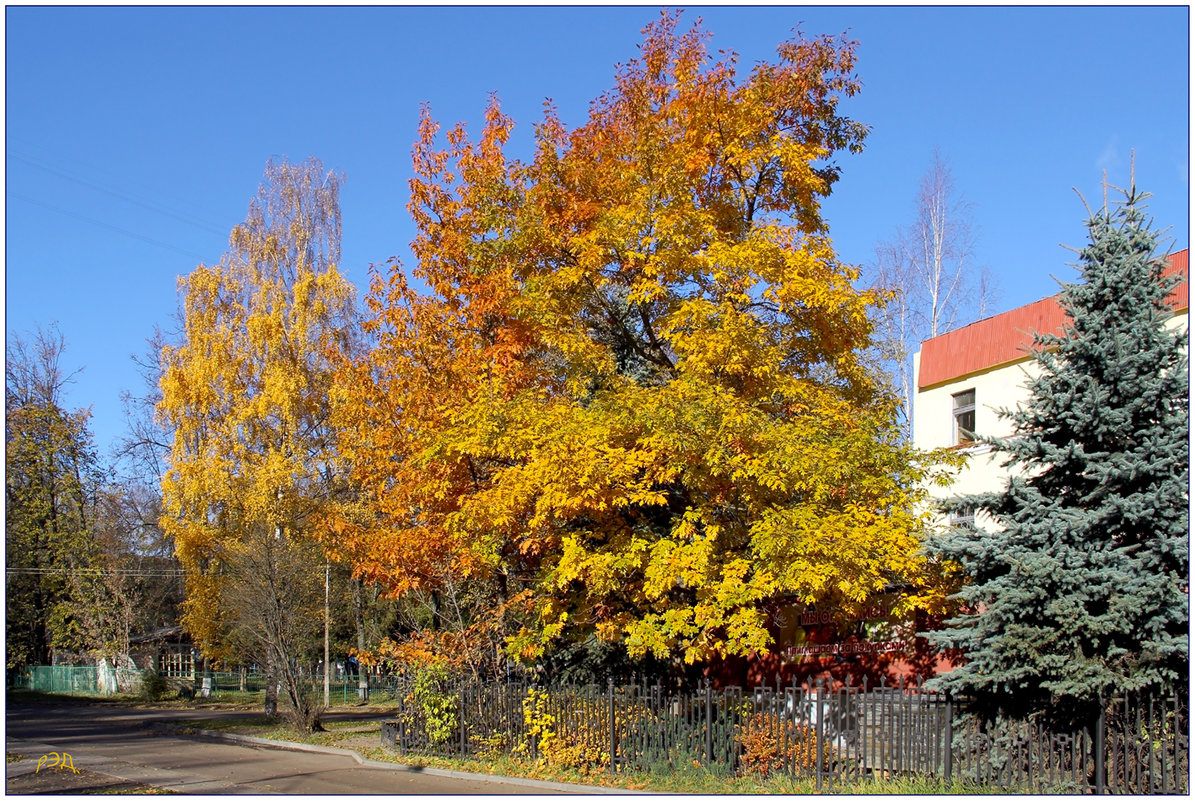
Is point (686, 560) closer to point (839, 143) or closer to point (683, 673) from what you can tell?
point (683, 673)

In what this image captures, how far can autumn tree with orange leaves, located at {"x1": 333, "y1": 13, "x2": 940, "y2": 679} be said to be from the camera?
12.4 m

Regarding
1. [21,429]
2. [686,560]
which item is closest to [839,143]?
[686,560]

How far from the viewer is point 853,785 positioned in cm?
1158

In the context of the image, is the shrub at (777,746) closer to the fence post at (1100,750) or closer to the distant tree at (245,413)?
the fence post at (1100,750)

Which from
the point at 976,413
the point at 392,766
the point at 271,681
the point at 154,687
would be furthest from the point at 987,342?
the point at 154,687

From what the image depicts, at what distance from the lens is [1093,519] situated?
10398 mm

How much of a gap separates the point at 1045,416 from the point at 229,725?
2202 centimetres

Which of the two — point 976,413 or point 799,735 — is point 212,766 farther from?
point 976,413

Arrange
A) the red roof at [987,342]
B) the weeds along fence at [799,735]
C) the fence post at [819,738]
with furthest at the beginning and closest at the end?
the red roof at [987,342] < the fence post at [819,738] < the weeds along fence at [799,735]

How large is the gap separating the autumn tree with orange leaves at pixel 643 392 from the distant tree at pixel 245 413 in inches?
387

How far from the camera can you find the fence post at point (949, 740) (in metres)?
11.3
